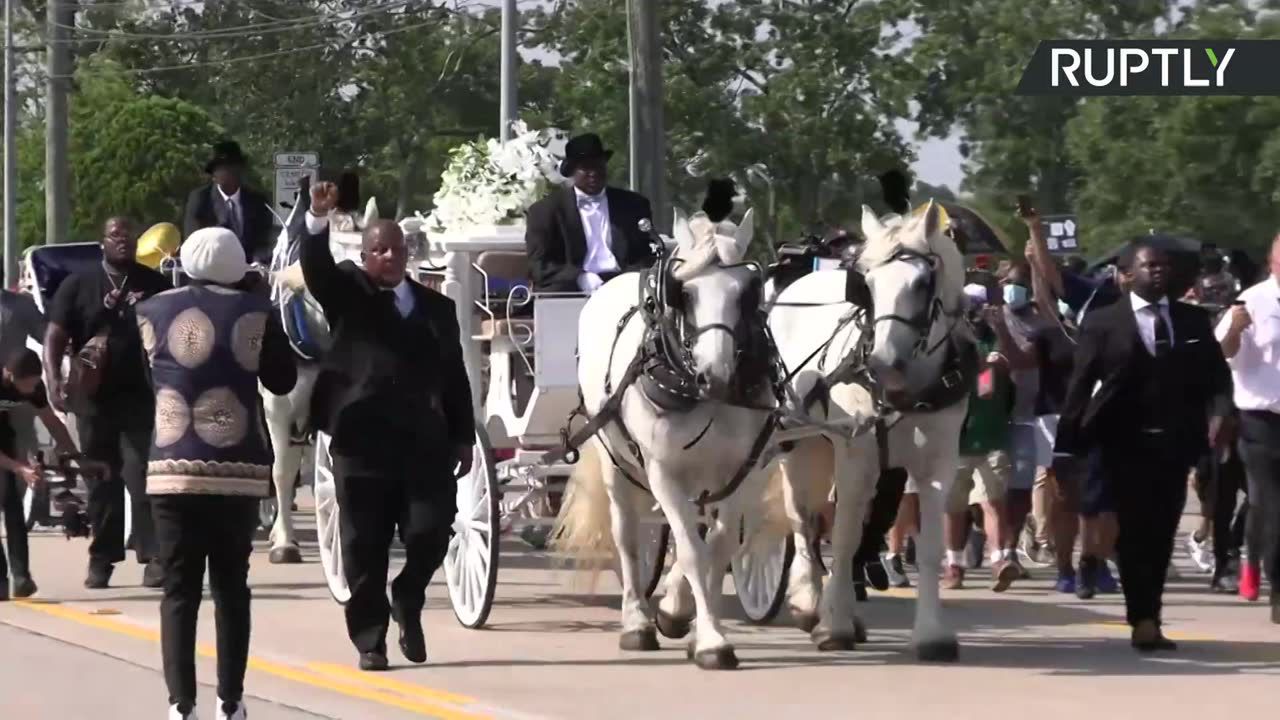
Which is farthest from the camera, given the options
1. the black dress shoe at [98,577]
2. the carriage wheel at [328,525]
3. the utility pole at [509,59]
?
the utility pole at [509,59]

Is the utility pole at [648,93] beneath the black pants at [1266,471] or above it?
above

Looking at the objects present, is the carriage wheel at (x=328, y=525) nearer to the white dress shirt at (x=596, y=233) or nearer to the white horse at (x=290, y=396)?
the white horse at (x=290, y=396)

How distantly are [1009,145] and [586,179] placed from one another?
166 feet

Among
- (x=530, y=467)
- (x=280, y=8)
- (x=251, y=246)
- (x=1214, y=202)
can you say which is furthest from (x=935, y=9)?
(x=530, y=467)

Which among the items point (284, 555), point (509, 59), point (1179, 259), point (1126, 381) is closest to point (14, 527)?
point (284, 555)

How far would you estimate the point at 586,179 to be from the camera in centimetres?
1425

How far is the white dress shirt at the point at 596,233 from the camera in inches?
557

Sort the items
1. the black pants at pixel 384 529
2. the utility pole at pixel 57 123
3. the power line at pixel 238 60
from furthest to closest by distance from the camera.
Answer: the power line at pixel 238 60 < the utility pole at pixel 57 123 < the black pants at pixel 384 529

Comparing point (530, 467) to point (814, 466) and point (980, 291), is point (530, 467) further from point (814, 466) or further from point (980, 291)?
point (980, 291)

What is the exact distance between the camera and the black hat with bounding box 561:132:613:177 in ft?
47.2

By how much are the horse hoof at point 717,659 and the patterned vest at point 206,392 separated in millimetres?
2662

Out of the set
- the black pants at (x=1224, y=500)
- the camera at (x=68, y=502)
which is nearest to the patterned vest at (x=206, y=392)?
the camera at (x=68, y=502)

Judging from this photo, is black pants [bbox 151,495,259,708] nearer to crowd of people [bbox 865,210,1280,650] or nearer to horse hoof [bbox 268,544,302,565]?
crowd of people [bbox 865,210,1280,650]

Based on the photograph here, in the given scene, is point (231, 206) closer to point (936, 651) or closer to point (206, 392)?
point (936, 651)
